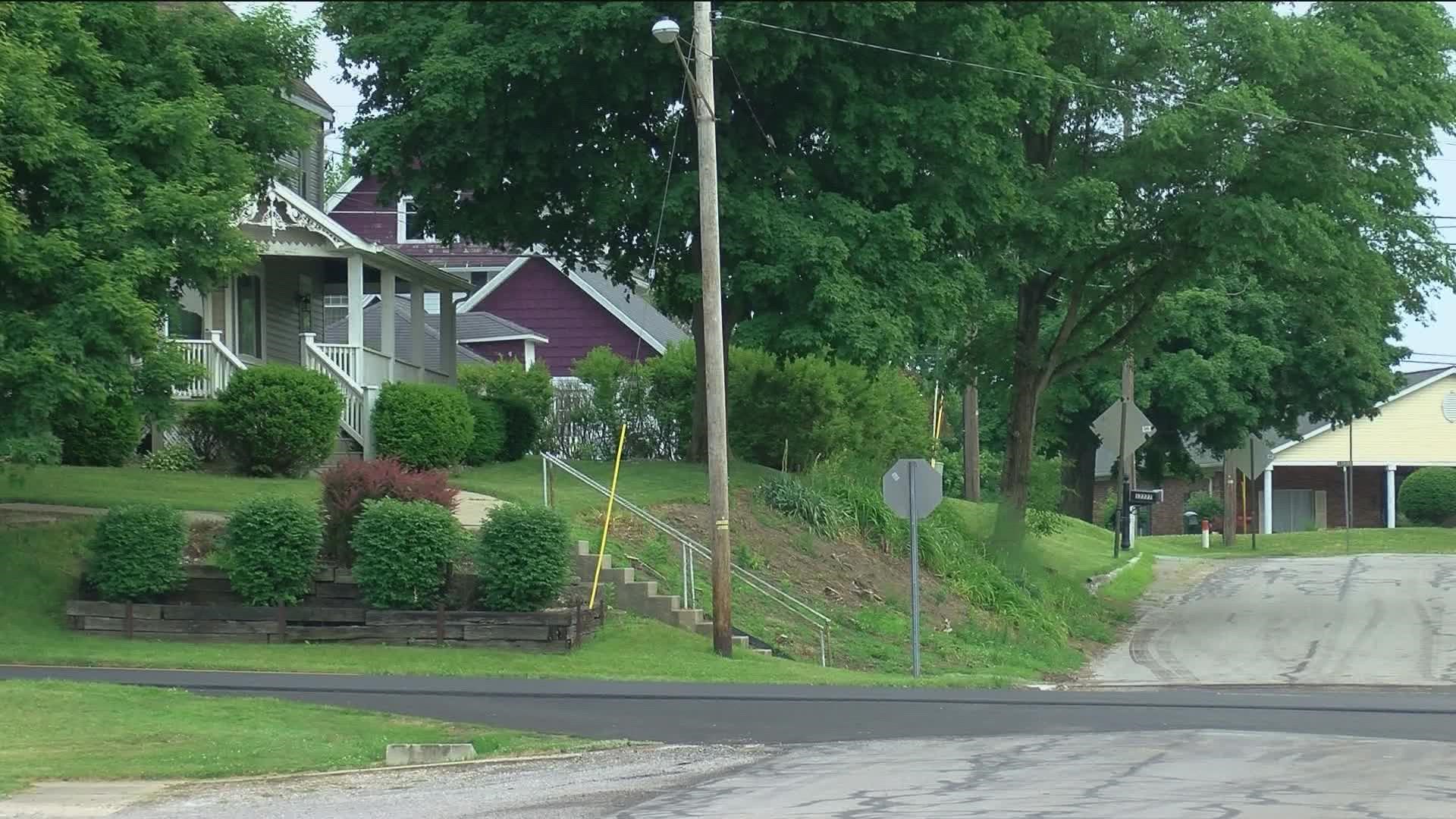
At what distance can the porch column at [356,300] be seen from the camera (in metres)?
30.3

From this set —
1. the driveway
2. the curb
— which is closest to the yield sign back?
the curb

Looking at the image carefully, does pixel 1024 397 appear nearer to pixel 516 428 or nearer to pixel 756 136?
pixel 756 136

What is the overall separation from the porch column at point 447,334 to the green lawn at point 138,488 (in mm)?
9409

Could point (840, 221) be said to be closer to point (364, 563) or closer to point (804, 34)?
point (804, 34)

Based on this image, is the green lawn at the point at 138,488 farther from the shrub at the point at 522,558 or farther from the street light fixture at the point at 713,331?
the street light fixture at the point at 713,331

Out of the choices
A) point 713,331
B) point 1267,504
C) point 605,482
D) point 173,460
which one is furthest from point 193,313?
point 1267,504

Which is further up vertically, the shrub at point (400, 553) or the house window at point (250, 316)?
the house window at point (250, 316)

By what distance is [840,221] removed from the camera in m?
26.1

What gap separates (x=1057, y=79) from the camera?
90.2 feet

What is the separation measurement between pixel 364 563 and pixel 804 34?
1025cm

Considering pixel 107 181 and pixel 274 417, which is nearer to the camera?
pixel 107 181

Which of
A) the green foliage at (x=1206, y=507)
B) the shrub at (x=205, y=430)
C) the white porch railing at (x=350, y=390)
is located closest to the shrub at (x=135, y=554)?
the shrub at (x=205, y=430)

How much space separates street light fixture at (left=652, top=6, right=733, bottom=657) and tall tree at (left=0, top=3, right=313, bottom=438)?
16.7 feet

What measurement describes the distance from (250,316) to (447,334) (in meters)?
4.47
